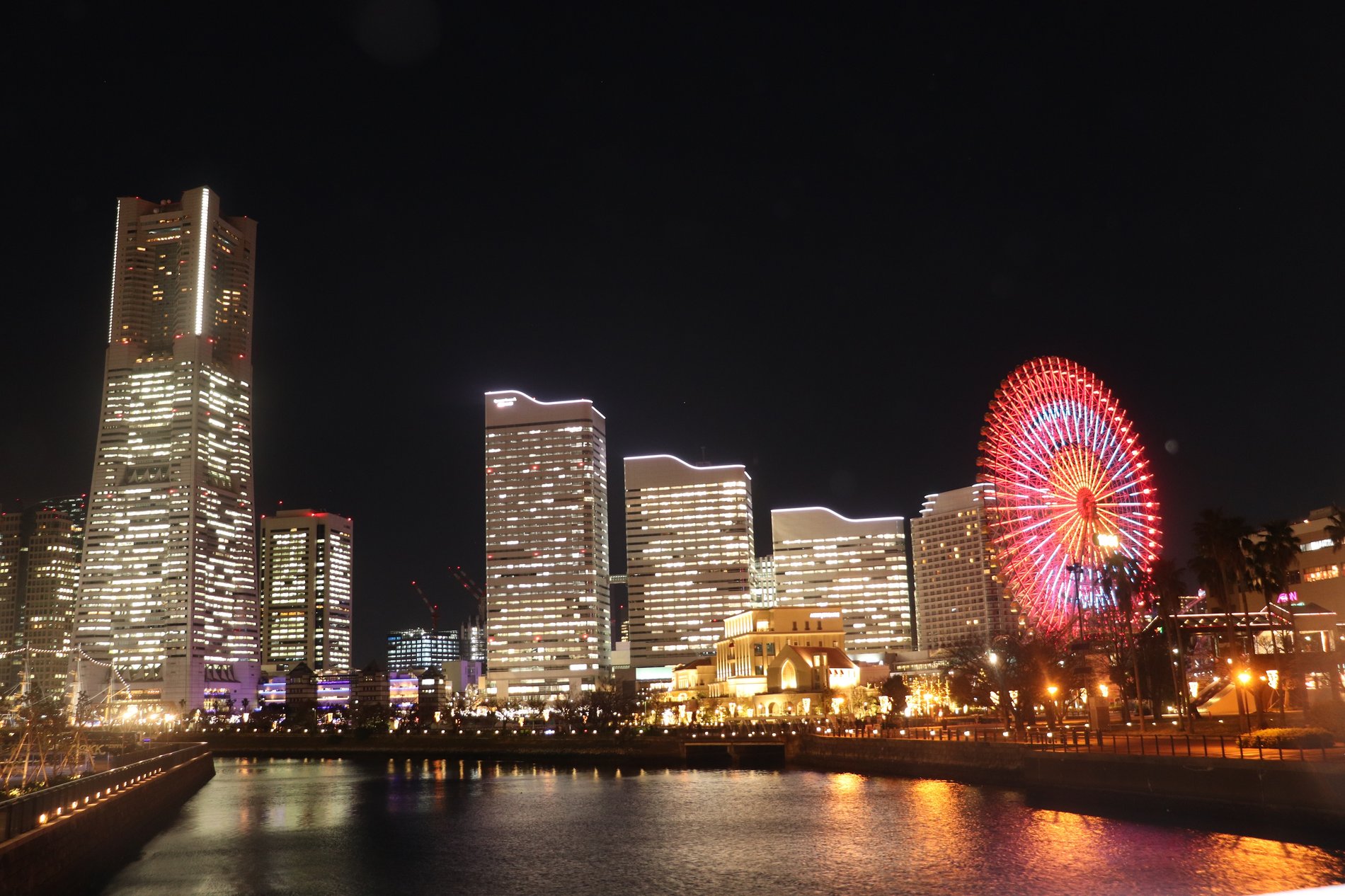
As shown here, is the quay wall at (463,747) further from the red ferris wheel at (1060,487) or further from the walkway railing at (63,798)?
the walkway railing at (63,798)

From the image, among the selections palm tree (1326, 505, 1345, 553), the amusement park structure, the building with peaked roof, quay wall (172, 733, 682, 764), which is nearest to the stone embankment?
quay wall (172, 733, 682, 764)

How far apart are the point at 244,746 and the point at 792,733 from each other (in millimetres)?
89849

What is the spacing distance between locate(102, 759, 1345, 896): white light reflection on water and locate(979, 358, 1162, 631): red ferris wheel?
20.9 meters

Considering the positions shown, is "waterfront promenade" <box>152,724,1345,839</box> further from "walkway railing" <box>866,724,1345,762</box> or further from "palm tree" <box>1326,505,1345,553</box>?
"palm tree" <box>1326,505,1345,553</box>

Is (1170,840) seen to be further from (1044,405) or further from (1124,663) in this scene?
(1124,663)

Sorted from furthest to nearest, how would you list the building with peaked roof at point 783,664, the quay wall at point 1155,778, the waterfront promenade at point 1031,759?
the building with peaked roof at point 783,664 → the waterfront promenade at point 1031,759 → the quay wall at point 1155,778

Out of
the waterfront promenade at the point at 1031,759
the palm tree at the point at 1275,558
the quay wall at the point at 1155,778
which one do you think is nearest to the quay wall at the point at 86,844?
the waterfront promenade at the point at 1031,759

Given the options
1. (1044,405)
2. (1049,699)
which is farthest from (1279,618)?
(1044,405)

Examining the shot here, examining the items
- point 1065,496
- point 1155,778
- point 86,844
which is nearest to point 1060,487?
point 1065,496

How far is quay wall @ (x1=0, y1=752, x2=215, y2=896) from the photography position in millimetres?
34406

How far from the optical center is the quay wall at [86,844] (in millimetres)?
34406

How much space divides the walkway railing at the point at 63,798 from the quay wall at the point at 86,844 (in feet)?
1.10

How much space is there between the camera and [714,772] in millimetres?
97750

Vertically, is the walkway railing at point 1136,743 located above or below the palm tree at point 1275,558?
below
